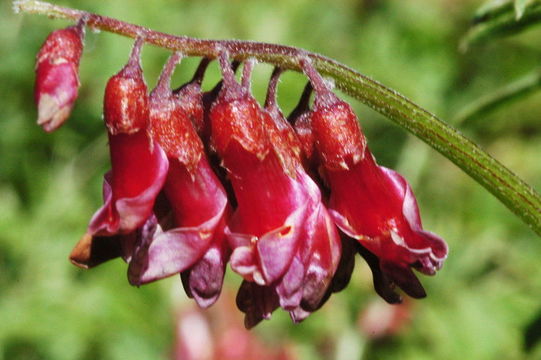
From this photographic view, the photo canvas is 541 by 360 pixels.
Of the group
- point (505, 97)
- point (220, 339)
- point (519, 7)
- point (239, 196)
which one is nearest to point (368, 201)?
point (239, 196)

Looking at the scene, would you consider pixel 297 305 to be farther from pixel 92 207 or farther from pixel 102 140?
pixel 102 140

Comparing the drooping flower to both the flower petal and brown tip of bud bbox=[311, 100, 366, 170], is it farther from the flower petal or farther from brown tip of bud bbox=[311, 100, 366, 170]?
brown tip of bud bbox=[311, 100, 366, 170]

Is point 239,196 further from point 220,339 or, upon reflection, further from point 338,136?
point 220,339

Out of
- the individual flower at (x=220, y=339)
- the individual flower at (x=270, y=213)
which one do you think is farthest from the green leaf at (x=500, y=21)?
the individual flower at (x=220, y=339)

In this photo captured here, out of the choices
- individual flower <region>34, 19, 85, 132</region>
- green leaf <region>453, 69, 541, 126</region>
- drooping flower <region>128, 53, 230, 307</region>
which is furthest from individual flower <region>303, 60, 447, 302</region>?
green leaf <region>453, 69, 541, 126</region>

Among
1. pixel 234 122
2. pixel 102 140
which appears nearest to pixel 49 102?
pixel 234 122
